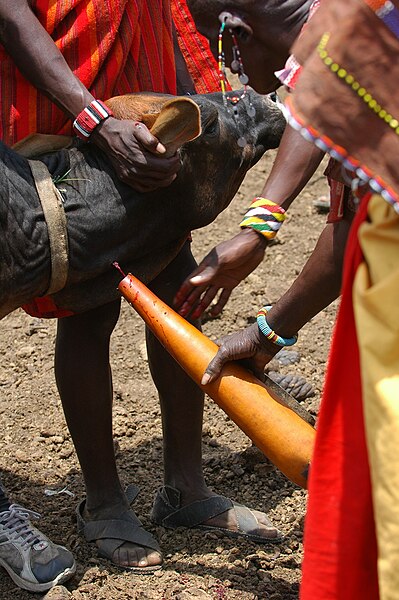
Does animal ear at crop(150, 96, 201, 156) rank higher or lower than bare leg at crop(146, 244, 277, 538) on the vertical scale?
higher

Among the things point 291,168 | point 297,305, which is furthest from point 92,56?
point 297,305

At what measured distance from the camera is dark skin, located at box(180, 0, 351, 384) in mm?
2541

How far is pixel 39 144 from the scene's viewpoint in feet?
9.29

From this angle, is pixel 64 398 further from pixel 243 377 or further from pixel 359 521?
pixel 359 521

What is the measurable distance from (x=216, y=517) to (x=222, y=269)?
3.64 ft

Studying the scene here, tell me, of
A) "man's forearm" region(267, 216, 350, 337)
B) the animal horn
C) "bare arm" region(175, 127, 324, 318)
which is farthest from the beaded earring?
the animal horn

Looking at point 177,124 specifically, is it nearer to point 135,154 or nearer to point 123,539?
point 135,154

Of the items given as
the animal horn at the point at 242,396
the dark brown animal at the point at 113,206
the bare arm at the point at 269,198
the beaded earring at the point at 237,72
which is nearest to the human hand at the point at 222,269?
the bare arm at the point at 269,198

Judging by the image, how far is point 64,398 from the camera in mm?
3188

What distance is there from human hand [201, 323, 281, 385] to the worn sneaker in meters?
0.95

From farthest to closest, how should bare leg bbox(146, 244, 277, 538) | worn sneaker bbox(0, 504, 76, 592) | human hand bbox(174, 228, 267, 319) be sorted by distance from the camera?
1. bare leg bbox(146, 244, 277, 538)
2. worn sneaker bbox(0, 504, 76, 592)
3. human hand bbox(174, 228, 267, 319)

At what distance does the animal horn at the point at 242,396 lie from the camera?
236 cm

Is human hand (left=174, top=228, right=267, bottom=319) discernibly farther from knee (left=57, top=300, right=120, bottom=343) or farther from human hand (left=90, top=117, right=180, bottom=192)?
knee (left=57, top=300, right=120, bottom=343)

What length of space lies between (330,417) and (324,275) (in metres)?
0.82
